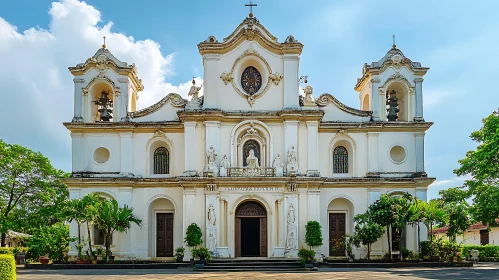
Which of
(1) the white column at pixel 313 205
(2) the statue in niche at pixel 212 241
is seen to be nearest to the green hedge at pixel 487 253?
(1) the white column at pixel 313 205

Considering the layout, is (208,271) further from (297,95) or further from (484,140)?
(484,140)

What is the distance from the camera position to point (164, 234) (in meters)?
34.2

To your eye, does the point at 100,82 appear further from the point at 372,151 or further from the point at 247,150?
the point at 372,151

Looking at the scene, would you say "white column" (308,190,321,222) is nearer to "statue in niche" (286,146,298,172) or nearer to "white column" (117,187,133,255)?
"statue in niche" (286,146,298,172)

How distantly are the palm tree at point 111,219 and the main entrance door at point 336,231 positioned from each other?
1101cm

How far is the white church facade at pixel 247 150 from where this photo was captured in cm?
3241

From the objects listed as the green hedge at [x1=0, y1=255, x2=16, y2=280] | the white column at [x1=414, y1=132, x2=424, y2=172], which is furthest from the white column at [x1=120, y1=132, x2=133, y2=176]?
the green hedge at [x1=0, y1=255, x2=16, y2=280]

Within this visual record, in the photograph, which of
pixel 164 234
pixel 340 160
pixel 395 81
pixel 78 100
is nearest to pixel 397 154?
pixel 340 160

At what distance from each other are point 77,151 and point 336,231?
15.5 m

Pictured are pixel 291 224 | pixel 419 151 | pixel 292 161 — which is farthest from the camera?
pixel 419 151

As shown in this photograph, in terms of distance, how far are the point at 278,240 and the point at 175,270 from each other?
6297mm

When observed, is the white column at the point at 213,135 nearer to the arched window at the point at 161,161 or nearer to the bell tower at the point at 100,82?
the arched window at the point at 161,161

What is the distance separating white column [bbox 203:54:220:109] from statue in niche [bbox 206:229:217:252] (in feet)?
22.9

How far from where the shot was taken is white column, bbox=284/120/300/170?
108 feet
